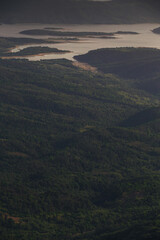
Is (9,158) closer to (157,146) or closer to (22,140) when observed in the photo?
(22,140)

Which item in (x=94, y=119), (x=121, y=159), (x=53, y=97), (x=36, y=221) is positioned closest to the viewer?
(x=36, y=221)

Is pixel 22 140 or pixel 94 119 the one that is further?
pixel 94 119

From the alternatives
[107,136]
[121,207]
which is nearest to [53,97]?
[107,136]

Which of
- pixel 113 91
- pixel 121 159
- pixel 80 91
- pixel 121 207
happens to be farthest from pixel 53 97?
pixel 121 207

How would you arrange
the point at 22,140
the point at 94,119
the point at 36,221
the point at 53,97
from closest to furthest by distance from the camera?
the point at 36,221 → the point at 22,140 → the point at 94,119 → the point at 53,97

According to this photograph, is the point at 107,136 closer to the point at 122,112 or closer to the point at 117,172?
the point at 117,172

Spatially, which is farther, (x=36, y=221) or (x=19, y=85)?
(x=19, y=85)
